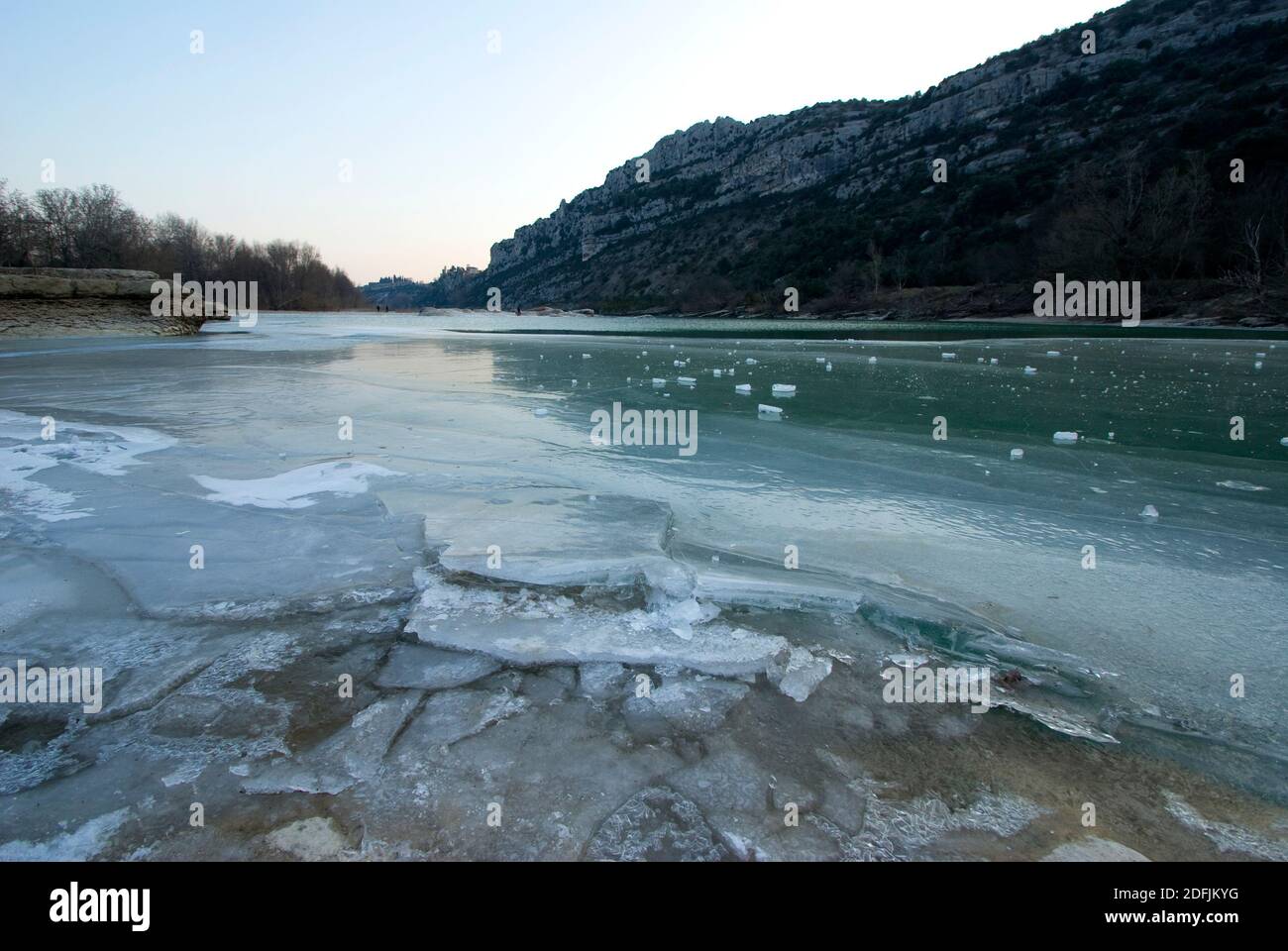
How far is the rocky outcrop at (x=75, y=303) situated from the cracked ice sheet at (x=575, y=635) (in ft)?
80.9

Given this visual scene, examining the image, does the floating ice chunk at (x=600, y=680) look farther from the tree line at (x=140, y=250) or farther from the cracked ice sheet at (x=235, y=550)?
the tree line at (x=140, y=250)

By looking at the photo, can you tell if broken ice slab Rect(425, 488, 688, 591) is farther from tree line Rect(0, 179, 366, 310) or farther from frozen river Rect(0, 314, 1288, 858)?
tree line Rect(0, 179, 366, 310)

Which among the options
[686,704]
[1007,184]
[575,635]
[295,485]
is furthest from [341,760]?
[1007,184]

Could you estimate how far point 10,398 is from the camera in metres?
8.73

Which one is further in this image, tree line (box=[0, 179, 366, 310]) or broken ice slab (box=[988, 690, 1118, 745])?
tree line (box=[0, 179, 366, 310])

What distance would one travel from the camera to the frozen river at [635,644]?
5.82 ft

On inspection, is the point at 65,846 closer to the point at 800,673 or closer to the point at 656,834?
the point at 656,834

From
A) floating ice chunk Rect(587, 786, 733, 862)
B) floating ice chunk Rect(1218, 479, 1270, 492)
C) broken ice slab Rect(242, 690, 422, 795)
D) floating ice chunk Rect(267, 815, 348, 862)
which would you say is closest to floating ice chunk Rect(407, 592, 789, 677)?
broken ice slab Rect(242, 690, 422, 795)

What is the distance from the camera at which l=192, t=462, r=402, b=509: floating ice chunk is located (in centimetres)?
450

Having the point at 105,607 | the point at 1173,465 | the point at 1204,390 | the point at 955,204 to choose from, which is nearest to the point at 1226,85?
the point at 955,204

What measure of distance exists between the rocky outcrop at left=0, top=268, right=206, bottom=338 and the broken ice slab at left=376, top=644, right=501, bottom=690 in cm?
2481

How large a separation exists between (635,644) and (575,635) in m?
0.27

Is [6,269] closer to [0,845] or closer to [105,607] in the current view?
[105,607]

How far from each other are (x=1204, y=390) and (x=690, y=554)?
11.3 meters
